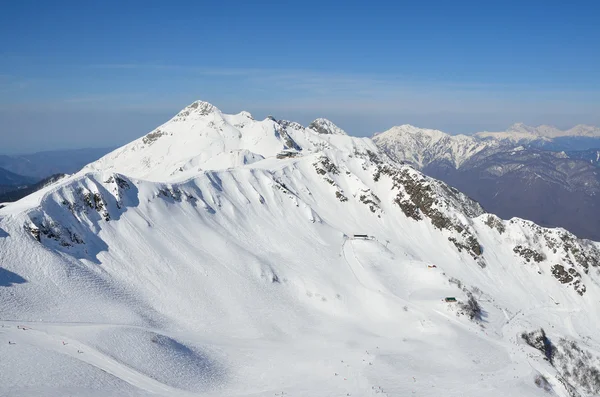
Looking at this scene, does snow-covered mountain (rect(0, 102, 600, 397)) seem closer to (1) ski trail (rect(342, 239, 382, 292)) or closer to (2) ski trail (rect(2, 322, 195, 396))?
(2) ski trail (rect(2, 322, 195, 396))

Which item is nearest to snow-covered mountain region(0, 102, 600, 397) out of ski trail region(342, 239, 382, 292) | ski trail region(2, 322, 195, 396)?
ski trail region(2, 322, 195, 396)

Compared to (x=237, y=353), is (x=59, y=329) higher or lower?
higher

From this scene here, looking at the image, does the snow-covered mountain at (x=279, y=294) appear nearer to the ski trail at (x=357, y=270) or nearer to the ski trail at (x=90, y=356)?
the ski trail at (x=90, y=356)

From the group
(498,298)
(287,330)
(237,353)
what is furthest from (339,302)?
(498,298)

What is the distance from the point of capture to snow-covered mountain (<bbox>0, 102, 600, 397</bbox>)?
46.2 meters

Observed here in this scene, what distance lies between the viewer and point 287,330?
65000 millimetres

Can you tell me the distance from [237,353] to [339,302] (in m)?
28.2

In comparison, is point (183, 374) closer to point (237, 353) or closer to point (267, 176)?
point (237, 353)

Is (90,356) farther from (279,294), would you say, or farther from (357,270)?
(357,270)

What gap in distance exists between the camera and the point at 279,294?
7550 centimetres

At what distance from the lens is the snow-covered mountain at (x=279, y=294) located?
46188 mm

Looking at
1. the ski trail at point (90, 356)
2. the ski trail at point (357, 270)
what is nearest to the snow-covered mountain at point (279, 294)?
the ski trail at point (90, 356)

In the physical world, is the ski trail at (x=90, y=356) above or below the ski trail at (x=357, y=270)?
above

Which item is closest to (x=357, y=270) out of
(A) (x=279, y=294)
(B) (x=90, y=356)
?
(A) (x=279, y=294)
